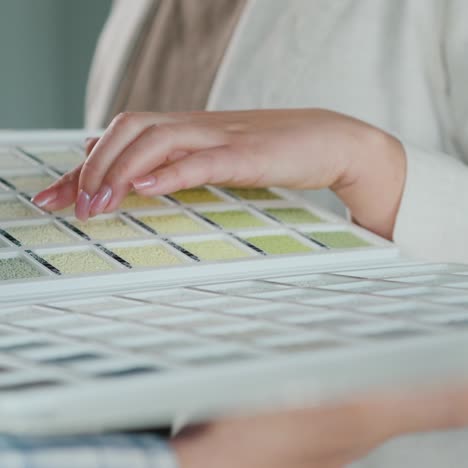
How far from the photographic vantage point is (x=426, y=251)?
2.17 feet

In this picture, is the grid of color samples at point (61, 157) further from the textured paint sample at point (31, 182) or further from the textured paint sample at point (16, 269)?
the textured paint sample at point (16, 269)

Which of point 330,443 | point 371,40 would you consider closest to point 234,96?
point 371,40

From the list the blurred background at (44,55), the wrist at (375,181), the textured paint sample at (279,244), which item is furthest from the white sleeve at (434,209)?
the blurred background at (44,55)

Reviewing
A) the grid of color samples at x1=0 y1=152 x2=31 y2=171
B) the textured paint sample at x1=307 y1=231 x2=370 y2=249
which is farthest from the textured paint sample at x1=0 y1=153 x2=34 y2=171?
the textured paint sample at x1=307 y1=231 x2=370 y2=249

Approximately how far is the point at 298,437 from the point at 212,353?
9 centimetres

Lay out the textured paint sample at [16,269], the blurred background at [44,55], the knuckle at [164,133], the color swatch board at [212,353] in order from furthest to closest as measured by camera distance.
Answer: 1. the blurred background at [44,55]
2. the knuckle at [164,133]
3. the textured paint sample at [16,269]
4. the color swatch board at [212,353]

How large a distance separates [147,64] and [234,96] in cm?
15

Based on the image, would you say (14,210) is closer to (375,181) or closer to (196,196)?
(196,196)

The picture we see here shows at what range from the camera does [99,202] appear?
546mm

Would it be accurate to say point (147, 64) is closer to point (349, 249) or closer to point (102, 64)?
point (102, 64)

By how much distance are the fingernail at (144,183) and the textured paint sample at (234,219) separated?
0.15 ft

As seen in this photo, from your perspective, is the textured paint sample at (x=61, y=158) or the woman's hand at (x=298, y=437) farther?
the textured paint sample at (x=61, y=158)

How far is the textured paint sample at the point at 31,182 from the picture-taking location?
1.98 ft

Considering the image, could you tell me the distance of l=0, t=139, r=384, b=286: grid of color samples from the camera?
0.50 meters
